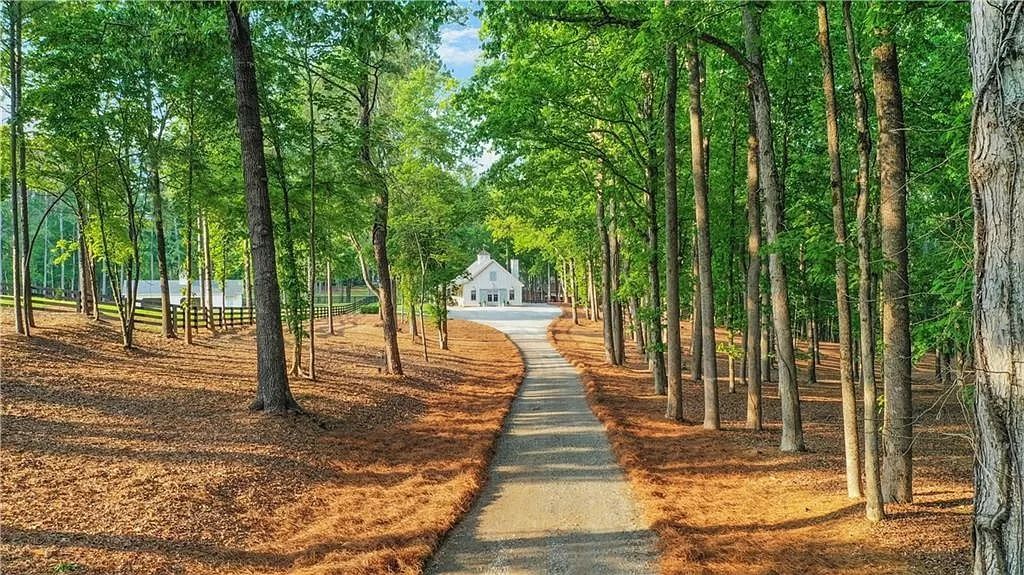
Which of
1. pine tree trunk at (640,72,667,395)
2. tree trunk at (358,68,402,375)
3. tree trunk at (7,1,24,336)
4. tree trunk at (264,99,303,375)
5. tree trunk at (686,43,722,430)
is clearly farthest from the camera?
tree trunk at (358,68,402,375)

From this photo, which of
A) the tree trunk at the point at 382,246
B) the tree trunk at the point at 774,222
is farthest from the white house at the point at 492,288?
the tree trunk at the point at 774,222

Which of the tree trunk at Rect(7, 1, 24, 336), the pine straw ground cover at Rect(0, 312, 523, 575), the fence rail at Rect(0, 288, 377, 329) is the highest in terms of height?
the tree trunk at Rect(7, 1, 24, 336)

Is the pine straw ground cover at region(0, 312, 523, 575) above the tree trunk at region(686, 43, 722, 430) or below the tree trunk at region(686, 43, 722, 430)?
below

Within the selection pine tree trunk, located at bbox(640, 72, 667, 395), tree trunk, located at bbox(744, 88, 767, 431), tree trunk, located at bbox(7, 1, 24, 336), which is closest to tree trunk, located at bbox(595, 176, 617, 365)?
pine tree trunk, located at bbox(640, 72, 667, 395)

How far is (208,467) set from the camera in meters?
8.09

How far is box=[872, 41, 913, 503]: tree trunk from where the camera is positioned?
6793 mm

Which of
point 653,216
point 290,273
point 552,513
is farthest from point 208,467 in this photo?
point 653,216

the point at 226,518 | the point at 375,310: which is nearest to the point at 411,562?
the point at 226,518

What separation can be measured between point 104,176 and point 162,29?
337 inches

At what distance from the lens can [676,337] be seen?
13.2 metres

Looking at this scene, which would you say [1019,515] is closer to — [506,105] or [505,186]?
[506,105]

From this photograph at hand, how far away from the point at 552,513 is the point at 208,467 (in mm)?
4641

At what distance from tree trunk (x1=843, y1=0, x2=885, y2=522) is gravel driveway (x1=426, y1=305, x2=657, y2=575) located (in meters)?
2.57

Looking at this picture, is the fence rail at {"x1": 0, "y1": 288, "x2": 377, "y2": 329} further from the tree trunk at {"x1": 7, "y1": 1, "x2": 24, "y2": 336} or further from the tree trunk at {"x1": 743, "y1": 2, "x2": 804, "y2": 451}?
the tree trunk at {"x1": 743, "y1": 2, "x2": 804, "y2": 451}
